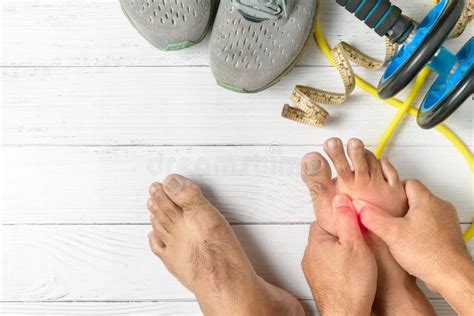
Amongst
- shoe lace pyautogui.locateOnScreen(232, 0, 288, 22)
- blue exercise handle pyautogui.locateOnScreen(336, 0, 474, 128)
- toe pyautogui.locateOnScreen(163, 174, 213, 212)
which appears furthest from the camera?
toe pyautogui.locateOnScreen(163, 174, 213, 212)

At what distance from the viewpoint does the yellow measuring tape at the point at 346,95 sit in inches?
36.8

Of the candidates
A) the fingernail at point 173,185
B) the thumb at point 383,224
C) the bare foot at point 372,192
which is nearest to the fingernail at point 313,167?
the bare foot at point 372,192

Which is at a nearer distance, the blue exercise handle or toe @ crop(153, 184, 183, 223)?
the blue exercise handle

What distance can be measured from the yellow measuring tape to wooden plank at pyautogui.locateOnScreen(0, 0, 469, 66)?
0.04 metres

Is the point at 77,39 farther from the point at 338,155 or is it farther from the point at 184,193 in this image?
the point at 338,155

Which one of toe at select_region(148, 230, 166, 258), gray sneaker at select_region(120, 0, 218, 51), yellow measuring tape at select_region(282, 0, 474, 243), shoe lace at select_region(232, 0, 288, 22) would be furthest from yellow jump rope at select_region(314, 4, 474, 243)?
toe at select_region(148, 230, 166, 258)

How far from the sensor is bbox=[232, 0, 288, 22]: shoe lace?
2.82 feet

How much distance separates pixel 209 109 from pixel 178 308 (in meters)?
0.37

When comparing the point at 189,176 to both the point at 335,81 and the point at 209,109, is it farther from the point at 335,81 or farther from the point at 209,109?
the point at 335,81

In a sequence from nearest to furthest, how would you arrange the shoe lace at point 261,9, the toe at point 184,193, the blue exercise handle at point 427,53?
the blue exercise handle at point 427,53
the shoe lace at point 261,9
the toe at point 184,193

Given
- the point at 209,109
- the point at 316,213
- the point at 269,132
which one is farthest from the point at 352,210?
the point at 209,109

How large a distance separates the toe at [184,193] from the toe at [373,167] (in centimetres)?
29

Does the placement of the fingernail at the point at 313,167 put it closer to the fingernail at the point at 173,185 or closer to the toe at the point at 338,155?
the toe at the point at 338,155

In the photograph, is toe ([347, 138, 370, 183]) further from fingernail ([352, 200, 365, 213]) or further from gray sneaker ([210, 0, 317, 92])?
gray sneaker ([210, 0, 317, 92])
